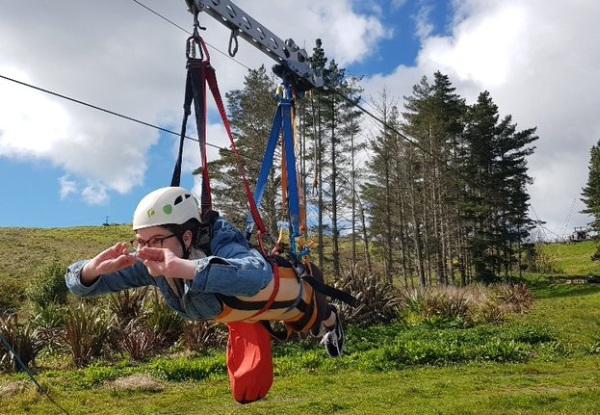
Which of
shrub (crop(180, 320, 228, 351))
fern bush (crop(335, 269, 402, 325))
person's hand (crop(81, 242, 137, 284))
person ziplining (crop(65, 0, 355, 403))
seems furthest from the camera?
fern bush (crop(335, 269, 402, 325))

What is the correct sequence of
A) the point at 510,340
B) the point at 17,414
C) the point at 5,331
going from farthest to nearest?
1. the point at 510,340
2. the point at 5,331
3. the point at 17,414

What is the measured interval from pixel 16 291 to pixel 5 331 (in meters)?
18.2

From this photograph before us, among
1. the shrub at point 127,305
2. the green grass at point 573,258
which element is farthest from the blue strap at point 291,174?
the green grass at point 573,258

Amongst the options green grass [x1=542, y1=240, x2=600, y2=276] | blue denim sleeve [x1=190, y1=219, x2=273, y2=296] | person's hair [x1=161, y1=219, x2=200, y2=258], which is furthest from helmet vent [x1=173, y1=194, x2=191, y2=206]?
green grass [x1=542, y1=240, x2=600, y2=276]

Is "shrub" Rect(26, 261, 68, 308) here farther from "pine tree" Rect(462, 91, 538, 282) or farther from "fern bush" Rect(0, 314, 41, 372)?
"pine tree" Rect(462, 91, 538, 282)

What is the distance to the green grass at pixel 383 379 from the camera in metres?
7.72

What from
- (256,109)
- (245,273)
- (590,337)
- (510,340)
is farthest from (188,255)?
(256,109)

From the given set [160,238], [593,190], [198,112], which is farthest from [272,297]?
[593,190]

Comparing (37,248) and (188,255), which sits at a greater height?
(37,248)

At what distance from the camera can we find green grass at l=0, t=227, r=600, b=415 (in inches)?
304

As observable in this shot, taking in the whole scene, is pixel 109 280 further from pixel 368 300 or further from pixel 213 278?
pixel 368 300

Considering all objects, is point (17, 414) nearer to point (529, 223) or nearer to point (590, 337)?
point (590, 337)

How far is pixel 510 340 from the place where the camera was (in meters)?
12.6

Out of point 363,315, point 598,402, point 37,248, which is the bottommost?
point 598,402
